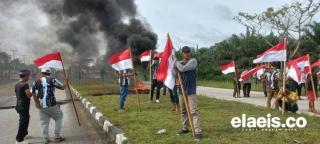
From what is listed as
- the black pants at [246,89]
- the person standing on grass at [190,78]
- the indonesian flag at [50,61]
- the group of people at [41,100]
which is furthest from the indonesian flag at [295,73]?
the black pants at [246,89]

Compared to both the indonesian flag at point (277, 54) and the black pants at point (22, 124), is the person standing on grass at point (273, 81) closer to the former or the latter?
the indonesian flag at point (277, 54)

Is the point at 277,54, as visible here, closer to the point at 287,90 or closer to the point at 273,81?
the point at 287,90

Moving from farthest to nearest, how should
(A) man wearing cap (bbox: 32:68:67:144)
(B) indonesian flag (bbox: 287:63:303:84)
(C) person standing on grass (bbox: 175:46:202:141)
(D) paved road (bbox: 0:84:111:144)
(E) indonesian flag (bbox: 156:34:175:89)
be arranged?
1. (B) indonesian flag (bbox: 287:63:303:84)
2. (D) paved road (bbox: 0:84:111:144)
3. (A) man wearing cap (bbox: 32:68:67:144)
4. (E) indonesian flag (bbox: 156:34:175:89)
5. (C) person standing on grass (bbox: 175:46:202:141)

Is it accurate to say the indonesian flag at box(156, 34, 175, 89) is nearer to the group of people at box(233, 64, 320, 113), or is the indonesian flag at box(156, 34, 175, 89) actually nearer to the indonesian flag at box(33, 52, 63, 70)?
the indonesian flag at box(33, 52, 63, 70)

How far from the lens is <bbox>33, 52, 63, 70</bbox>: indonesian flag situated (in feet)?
33.0

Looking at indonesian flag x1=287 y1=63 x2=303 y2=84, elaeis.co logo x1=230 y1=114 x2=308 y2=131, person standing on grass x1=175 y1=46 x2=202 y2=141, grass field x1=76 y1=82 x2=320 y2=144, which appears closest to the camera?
grass field x1=76 y1=82 x2=320 y2=144

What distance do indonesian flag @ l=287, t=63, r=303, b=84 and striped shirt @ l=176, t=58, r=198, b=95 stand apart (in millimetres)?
5853

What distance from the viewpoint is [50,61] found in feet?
34.0

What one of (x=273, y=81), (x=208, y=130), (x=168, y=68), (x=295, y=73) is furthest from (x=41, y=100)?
(x=295, y=73)

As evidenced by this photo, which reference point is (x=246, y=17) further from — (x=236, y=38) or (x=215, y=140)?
(x=215, y=140)

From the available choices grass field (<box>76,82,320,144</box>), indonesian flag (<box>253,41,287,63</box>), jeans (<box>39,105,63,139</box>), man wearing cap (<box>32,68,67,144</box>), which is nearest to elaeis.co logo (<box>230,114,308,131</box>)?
grass field (<box>76,82,320,144</box>)

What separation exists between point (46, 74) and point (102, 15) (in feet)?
72.1

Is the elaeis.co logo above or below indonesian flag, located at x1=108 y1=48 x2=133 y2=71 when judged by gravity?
below

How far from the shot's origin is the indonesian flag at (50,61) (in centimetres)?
1006
